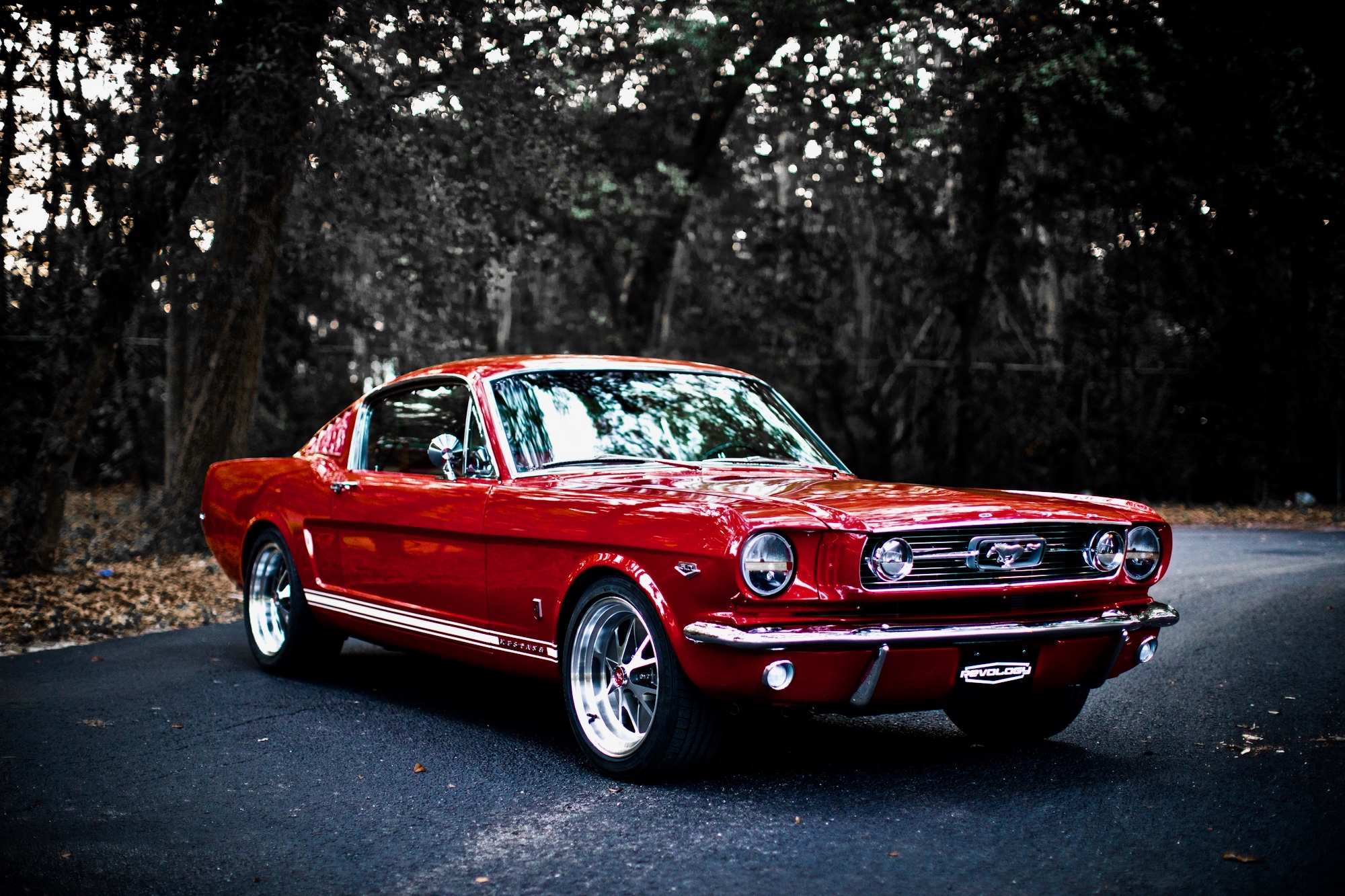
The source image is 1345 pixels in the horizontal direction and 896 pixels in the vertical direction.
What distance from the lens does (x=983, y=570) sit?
14.5ft

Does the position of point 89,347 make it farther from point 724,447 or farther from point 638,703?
point 638,703

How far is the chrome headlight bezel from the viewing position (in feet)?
13.6

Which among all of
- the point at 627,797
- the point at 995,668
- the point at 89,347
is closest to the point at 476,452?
the point at 627,797

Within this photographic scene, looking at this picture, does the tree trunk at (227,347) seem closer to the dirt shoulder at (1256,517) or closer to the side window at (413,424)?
the side window at (413,424)

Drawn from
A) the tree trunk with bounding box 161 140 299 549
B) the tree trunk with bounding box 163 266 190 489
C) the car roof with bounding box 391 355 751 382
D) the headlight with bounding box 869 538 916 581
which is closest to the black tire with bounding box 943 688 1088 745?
the headlight with bounding box 869 538 916 581

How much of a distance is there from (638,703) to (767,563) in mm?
833

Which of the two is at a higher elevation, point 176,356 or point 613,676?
point 176,356

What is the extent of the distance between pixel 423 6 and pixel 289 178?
205cm

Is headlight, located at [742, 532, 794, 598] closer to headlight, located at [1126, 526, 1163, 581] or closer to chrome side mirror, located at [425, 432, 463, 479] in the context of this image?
headlight, located at [1126, 526, 1163, 581]

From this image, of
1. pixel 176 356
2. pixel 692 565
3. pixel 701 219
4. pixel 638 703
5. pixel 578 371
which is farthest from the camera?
pixel 701 219

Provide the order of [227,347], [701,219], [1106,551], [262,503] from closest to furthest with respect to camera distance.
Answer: [1106,551], [262,503], [227,347], [701,219]

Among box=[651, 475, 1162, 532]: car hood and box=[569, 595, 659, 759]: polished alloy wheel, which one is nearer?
box=[651, 475, 1162, 532]: car hood

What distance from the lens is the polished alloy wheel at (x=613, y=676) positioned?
458cm

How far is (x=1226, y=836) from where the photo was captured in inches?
152
